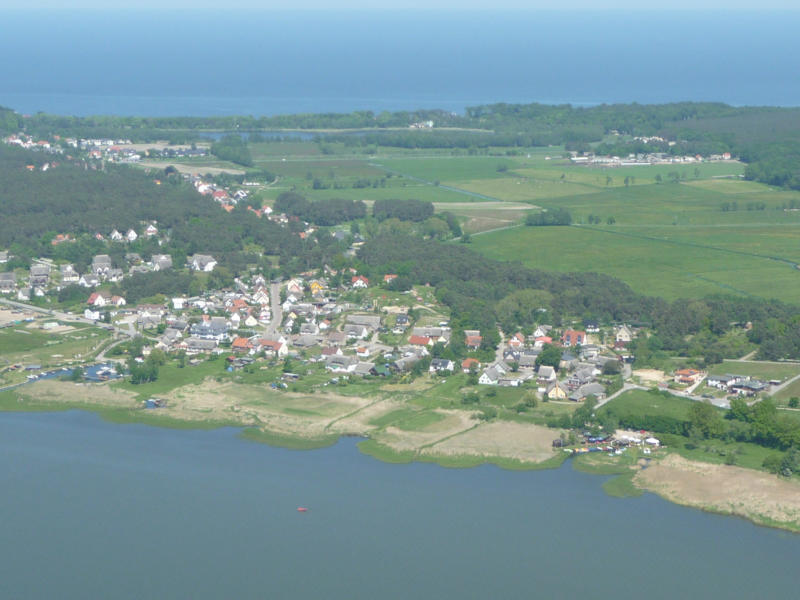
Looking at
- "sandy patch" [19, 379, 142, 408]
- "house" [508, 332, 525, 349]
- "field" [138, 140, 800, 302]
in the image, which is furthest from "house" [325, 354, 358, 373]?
"field" [138, 140, 800, 302]

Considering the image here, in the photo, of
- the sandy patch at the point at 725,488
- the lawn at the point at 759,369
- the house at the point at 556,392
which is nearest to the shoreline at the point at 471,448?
the sandy patch at the point at 725,488

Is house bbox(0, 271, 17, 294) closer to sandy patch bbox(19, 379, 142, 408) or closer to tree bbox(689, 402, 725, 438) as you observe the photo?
sandy patch bbox(19, 379, 142, 408)

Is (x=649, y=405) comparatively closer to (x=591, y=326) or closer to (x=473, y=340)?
(x=473, y=340)

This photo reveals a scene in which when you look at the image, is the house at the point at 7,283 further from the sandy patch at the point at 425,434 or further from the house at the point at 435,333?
the sandy patch at the point at 425,434

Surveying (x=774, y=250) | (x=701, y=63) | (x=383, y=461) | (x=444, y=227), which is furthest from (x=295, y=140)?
(x=701, y=63)

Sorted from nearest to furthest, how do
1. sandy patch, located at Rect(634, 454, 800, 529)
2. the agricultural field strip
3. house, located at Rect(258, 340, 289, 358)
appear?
sandy patch, located at Rect(634, 454, 800, 529) < house, located at Rect(258, 340, 289, 358) < the agricultural field strip

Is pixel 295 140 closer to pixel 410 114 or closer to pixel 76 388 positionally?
pixel 410 114

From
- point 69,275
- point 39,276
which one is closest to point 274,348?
point 69,275
